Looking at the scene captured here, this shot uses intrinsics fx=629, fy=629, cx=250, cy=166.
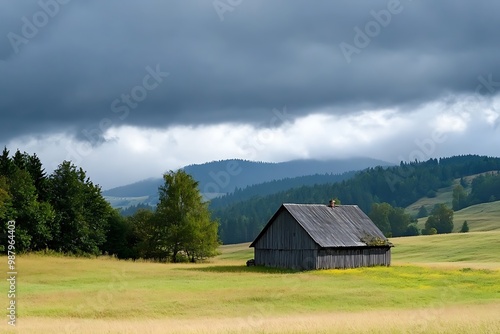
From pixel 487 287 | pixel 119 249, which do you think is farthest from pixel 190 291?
pixel 119 249

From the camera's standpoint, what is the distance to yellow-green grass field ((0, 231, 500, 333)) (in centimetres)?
2258

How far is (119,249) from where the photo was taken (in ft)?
280

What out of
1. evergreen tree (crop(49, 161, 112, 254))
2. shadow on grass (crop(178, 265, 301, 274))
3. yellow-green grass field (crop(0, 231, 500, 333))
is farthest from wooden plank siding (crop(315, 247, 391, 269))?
evergreen tree (crop(49, 161, 112, 254))

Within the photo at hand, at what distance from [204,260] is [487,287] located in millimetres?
42748

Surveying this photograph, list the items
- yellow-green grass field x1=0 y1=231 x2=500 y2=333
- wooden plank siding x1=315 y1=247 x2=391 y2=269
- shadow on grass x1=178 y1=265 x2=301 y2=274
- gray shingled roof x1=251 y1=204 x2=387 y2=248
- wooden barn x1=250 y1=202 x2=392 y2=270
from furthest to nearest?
gray shingled roof x1=251 y1=204 x2=387 y2=248
wooden barn x1=250 y1=202 x2=392 y2=270
wooden plank siding x1=315 y1=247 x2=391 y2=269
shadow on grass x1=178 y1=265 x2=301 y2=274
yellow-green grass field x1=0 y1=231 x2=500 y2=333

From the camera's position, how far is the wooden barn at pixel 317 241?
65.0 m

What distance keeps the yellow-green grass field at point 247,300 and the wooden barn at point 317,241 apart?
3787mm

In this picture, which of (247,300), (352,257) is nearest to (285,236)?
(352,257)

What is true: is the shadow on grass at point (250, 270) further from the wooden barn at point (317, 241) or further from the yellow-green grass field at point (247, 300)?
the wooden barn at point (317, 241)

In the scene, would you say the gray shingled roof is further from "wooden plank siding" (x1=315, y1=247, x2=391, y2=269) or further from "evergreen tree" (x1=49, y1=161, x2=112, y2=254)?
"evergreen tree" (x1=49, y1=161, x2=112, y2=254)

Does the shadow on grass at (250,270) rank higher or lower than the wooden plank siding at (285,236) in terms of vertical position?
lower

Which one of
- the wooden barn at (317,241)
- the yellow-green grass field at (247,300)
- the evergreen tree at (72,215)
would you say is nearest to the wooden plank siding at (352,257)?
the wooden barn at (317,241)

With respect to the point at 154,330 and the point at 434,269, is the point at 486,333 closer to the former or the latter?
the point at 154,330

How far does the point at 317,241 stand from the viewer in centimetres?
6419
